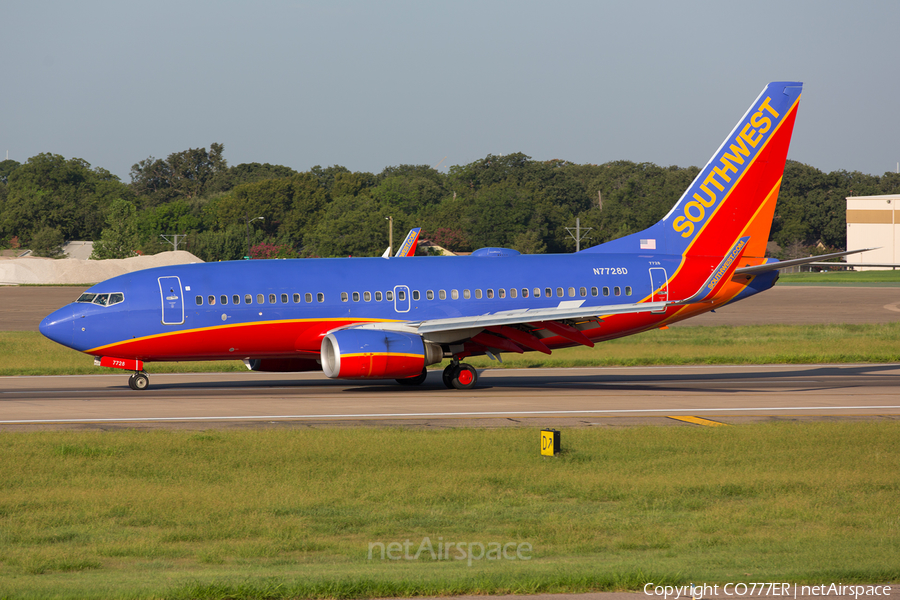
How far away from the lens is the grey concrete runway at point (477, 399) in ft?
80.6

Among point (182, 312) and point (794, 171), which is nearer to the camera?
point (182, 312)

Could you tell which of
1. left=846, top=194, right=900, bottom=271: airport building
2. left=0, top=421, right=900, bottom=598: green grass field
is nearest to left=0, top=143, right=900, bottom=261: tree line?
left=846, top=194, right=900, bottom=271: airport building

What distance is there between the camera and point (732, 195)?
3522 cm

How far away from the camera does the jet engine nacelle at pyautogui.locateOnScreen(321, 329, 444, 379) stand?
28.9 metres

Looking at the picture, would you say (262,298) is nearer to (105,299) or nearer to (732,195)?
(105,299)

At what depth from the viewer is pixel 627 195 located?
17900cm

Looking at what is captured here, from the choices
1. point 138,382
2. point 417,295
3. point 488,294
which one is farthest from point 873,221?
point 138,382

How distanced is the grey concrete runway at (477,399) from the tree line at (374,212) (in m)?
106

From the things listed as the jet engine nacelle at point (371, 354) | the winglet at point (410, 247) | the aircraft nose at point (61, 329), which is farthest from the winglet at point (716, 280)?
the aircraft nose at point (61, 329)

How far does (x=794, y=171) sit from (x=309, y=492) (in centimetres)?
18456

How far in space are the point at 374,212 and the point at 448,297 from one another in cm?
12789

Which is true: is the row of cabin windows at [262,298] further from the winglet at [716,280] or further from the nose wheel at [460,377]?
the winglet at [716,280]

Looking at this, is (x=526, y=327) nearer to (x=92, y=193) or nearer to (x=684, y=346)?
(x=684, y=346)

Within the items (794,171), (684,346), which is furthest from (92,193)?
(684,346)
